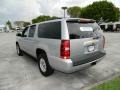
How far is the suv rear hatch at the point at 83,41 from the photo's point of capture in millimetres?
4301

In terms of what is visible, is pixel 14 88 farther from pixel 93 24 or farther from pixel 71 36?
pixel 93 24

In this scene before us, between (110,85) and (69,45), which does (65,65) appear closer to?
(69,45)

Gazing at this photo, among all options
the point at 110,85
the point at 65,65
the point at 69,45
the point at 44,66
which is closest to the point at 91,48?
the point at 69,45

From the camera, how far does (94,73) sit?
18.3 ft

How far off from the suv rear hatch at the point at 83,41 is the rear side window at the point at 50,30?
0.34 metres

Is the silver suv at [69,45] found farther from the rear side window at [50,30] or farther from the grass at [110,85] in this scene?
the grass at [110,85]

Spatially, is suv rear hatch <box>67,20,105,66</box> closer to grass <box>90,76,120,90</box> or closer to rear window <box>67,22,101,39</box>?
rear window <box>67,22,101,39</box>

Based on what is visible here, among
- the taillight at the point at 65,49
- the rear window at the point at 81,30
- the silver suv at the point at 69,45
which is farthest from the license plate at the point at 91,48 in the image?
the taillight at the point at 65,49

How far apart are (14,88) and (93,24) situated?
316 centimetres

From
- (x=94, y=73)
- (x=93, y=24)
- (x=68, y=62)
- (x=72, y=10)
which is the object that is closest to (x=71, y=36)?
(x=68, y=62)

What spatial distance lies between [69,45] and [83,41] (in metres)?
0.49

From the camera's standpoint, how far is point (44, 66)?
5.37m

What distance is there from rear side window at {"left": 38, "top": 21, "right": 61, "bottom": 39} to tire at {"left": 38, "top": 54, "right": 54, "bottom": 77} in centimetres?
72

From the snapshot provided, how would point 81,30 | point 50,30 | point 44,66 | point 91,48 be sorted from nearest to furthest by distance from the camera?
point 81,30 → point 91,48 → point 50,30 → point 44,66
